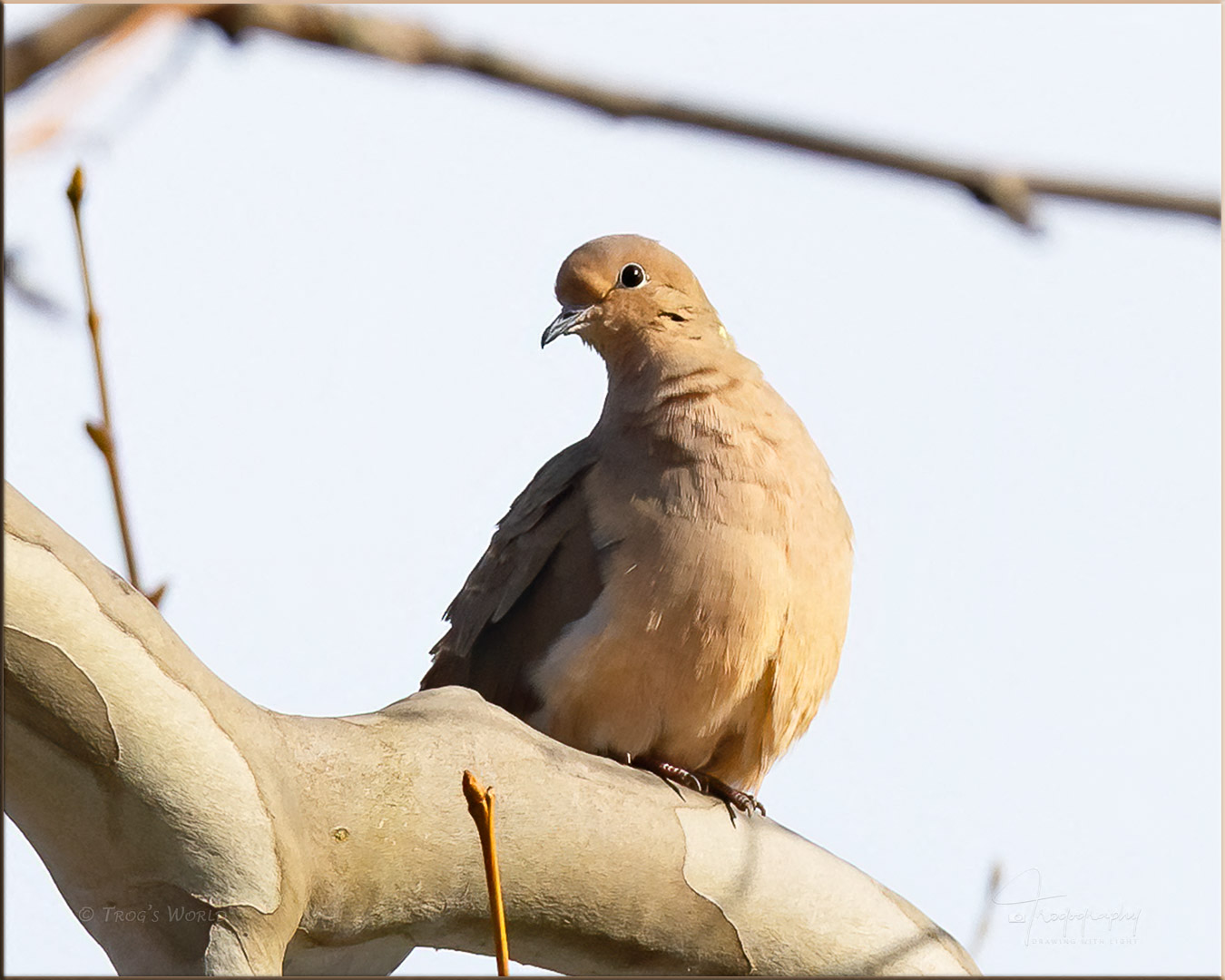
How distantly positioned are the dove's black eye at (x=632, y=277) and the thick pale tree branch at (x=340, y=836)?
1.65 m

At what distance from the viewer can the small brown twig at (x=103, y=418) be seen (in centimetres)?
138

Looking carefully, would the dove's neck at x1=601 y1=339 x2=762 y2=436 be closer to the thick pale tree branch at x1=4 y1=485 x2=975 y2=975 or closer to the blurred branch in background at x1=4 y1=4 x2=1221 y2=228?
the thick pale tree branch at x1=4 y1=485 x2=975 y2=975

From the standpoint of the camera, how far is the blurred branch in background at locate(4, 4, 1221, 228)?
1.91 ft

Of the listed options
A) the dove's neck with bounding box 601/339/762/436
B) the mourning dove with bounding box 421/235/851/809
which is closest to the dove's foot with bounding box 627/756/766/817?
the mourning dove with bounding box 421/235/851/809

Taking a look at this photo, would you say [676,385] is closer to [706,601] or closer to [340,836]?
[706,601]

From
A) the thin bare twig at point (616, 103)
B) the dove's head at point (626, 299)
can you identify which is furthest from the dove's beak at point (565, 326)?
the thin bare twig at point (616, 103)

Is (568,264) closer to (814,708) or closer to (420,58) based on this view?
(814,708)

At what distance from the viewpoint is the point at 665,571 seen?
11.9 ft

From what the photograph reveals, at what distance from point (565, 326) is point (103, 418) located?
282 centimetres

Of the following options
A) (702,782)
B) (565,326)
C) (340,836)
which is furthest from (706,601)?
(340,836)

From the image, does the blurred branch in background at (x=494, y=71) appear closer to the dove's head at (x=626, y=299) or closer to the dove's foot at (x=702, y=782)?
the dove's foot at (x=702, y=782)

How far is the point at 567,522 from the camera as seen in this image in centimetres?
396

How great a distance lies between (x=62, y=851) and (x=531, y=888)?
856 millimetres

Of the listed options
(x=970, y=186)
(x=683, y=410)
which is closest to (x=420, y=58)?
(x=970, y=186)
